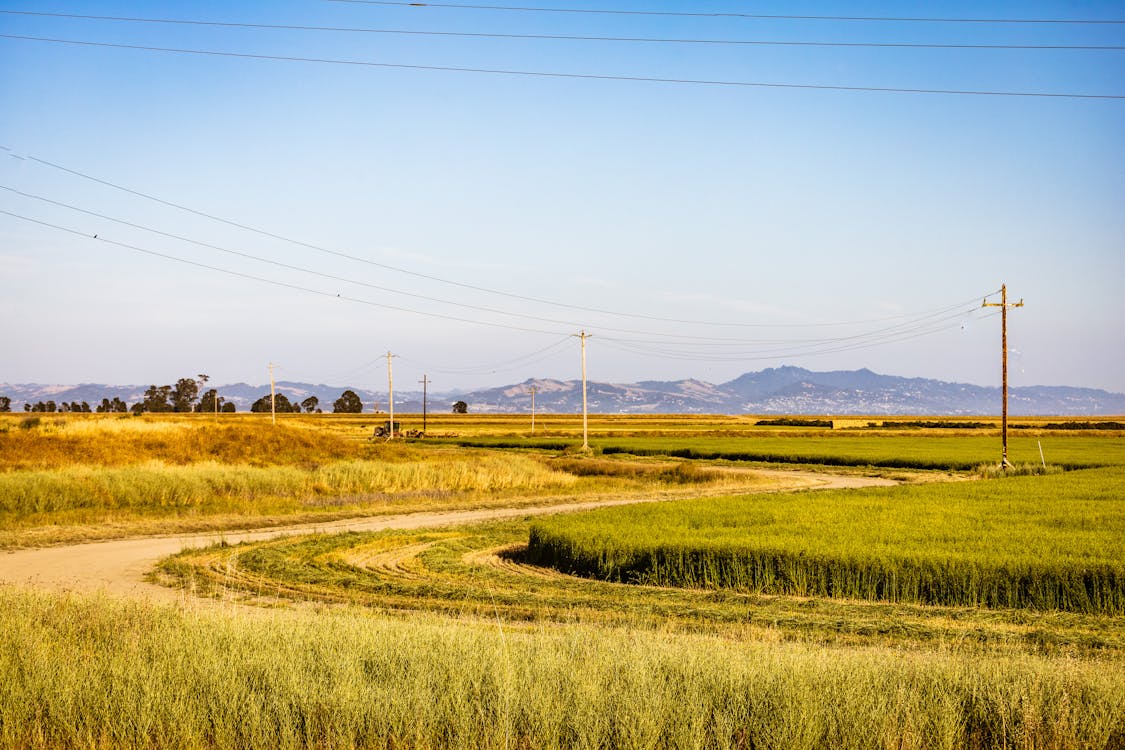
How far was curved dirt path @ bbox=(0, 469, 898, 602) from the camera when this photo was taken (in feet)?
56.9

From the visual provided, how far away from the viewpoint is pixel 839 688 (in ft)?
27.2

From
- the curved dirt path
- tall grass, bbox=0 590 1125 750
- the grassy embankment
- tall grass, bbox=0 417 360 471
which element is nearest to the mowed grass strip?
the curved dirt path

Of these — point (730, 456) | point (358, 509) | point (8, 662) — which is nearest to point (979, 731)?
point (8, 662)

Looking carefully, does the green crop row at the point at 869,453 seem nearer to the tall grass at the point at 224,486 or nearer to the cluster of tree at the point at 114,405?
the tall grass at the point at 224,486

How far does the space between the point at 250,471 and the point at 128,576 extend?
72.2ft

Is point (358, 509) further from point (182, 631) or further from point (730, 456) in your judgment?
point (730, 456)

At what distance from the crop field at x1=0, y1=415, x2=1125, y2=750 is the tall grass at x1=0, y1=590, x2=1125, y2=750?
3cm

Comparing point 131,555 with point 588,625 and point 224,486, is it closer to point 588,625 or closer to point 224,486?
point 588,625

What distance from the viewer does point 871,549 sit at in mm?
18672

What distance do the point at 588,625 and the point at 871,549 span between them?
8.25 meters

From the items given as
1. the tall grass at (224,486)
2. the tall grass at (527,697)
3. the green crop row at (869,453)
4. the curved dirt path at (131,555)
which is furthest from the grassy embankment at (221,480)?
the tall grass at (527,697)

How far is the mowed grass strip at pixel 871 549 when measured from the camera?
16438mm

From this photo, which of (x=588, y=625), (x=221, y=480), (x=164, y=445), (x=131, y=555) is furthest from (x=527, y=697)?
(x=164, y=445)

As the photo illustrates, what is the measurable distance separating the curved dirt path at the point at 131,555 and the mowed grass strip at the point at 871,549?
6.39m
